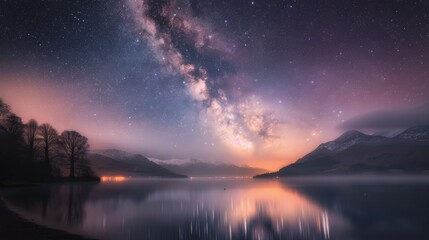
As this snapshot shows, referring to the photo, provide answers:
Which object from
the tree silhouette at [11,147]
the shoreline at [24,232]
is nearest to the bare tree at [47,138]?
the tree silhouette at [11,147]

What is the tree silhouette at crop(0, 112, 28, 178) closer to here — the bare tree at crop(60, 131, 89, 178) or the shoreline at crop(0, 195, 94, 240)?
the bare tree at crop(60, 131, 89, 178)

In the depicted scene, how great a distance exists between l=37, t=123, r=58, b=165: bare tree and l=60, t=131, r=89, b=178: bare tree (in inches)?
217

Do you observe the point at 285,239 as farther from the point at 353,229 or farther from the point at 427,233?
the point at 427,233

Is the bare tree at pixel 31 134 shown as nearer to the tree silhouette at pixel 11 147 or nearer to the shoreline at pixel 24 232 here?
the tree silhouette at pixel 11 147

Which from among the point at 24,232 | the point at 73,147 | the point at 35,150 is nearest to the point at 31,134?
the point at 35,150

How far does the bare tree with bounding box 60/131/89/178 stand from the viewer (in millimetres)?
103188

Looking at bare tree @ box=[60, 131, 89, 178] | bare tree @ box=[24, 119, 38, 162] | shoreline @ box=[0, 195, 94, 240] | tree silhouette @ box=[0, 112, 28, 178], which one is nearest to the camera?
shoreline @ box=[0, 195, 94, 240]

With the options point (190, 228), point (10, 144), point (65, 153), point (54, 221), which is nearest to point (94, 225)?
point (54, 221)

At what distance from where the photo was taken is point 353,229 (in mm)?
29812

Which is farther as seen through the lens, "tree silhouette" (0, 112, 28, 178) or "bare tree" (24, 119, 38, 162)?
"bare tree" (24, 119, 38, 162)

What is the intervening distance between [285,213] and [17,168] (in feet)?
219

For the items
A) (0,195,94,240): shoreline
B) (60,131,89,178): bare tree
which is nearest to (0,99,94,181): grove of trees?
(60,131,89,178): bare tree

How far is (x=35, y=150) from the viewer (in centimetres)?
8888

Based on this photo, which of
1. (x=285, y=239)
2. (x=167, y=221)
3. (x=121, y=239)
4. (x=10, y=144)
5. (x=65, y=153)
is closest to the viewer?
(x=121, y=239)
